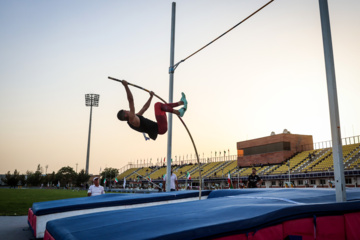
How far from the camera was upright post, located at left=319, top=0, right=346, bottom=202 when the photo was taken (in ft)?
11.0

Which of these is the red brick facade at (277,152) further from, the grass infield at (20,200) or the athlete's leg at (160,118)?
the athlete's leg at (160,118)

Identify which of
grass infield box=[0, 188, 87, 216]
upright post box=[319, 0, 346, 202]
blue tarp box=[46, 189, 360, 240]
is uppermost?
upright post box=[319, 0, 346, 202]

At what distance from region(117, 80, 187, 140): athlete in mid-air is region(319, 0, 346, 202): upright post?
2902mm

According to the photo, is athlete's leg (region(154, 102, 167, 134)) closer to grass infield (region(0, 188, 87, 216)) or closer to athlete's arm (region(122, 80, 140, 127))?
athlete's arm (region(122, 80, 140, 127))

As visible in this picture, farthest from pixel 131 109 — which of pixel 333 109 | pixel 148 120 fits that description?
pixel 333 109

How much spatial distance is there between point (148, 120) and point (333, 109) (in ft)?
12.1

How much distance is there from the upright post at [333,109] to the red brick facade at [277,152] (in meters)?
28.0

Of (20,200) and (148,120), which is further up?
(148,120)

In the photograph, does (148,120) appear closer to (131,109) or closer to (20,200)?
(131,109)

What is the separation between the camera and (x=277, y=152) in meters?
30.5

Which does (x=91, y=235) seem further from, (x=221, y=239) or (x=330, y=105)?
(x=330, y=105)

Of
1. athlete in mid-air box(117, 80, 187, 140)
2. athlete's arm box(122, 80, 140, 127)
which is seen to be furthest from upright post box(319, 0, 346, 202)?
athlete's arm box(122, 80, 140, 127)

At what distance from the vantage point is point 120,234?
2.25m

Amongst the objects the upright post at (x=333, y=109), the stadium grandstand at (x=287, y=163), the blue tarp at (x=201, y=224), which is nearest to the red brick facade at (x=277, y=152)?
the stadium grandstand at (x=287, y=163)
